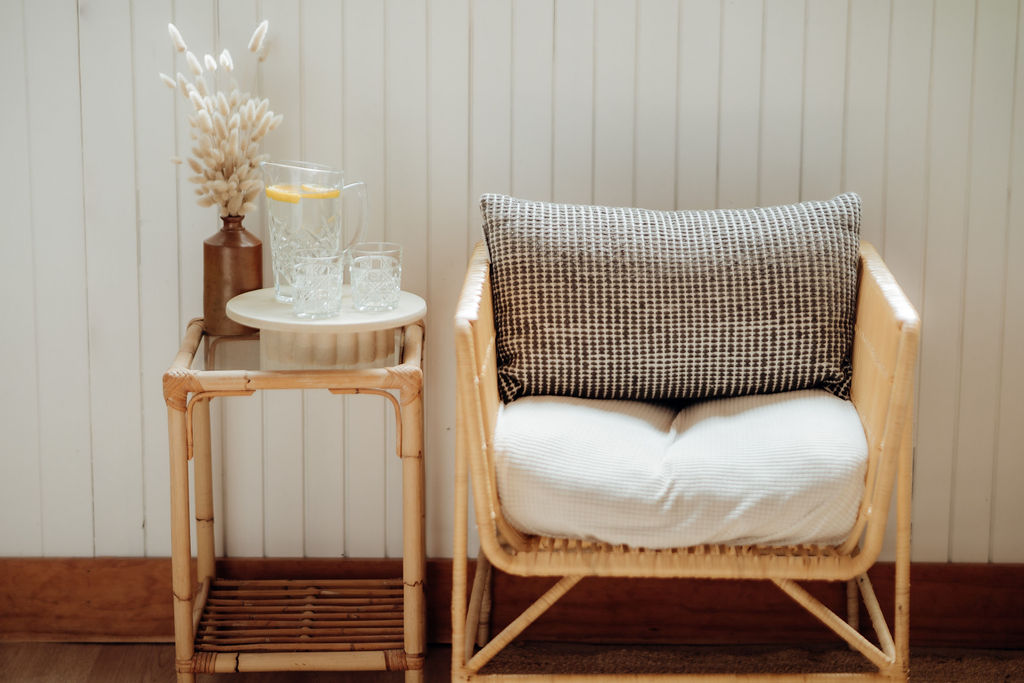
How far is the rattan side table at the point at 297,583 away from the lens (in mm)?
1613

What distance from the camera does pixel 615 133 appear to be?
1.95 meters

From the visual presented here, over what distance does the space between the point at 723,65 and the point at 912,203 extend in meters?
0.42

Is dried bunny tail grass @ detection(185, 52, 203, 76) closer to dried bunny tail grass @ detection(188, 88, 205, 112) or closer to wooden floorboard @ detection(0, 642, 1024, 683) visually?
dried bunny tail grass @ detection(188, 88, 205, 112)

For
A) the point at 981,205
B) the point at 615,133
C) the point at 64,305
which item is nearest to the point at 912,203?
the point at 981,205

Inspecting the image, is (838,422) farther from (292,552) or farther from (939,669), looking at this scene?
(292,552)

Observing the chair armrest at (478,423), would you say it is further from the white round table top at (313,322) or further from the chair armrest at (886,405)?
the chair armrest at (886,405)

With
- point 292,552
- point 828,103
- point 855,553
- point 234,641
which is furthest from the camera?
point 292,552

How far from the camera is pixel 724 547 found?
4.96ft

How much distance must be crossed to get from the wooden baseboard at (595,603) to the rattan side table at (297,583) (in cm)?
9

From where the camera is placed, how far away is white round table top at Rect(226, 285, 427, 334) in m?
1.60

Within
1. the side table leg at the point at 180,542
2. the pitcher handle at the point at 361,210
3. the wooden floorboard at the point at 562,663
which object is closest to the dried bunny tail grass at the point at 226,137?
the pitcher handle at the point at 361,210

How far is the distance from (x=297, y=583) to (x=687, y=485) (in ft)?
2.91

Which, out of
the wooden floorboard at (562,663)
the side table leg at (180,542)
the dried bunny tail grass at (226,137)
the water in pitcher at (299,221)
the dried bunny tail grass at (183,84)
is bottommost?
the wooden floorboard at (562,663)

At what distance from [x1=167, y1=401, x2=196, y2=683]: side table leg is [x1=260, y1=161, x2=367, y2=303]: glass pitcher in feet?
0.89
